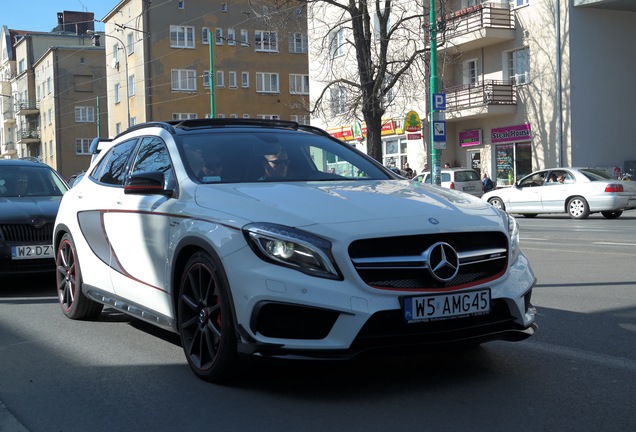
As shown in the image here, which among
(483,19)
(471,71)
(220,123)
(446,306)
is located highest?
(483,19)

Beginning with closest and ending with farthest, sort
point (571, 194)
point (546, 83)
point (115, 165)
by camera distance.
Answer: point (115, 165), point (571, 194), point (546, 83)

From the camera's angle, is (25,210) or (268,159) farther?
(25,210)

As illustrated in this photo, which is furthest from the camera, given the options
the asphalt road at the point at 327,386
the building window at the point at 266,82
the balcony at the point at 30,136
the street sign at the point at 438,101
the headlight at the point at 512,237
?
the balcony at the point at 30,136

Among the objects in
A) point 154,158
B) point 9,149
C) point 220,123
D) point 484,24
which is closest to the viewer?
point 154,158

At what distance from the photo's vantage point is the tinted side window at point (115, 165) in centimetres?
640

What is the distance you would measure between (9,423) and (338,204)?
2143 millimetres

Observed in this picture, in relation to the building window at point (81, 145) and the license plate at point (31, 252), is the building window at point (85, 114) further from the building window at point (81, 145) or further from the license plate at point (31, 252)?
the license plate at point (31, 252)

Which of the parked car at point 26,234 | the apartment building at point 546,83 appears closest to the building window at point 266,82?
the apartment building at point 546,83

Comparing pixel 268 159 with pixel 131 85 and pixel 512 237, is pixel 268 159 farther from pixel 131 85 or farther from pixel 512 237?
pixel 131 85

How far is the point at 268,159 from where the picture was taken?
222 inches

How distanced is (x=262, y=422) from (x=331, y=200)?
136 centimetres

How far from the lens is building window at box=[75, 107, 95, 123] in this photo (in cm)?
7462

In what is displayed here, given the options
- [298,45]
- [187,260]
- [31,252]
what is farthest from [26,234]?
[298,45]

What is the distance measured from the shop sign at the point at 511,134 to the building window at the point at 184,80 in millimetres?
29856
